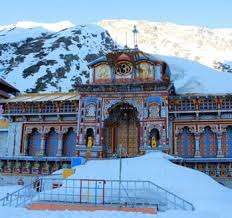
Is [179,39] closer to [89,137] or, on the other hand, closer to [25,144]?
[25,144]

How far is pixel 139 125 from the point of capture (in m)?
34.5

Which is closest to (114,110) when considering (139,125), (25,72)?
(139,125)

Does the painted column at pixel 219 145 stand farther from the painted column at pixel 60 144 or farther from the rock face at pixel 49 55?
the rock face at pixel 49 55

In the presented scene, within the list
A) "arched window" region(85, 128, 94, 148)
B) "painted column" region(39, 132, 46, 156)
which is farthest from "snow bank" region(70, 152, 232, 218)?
"painted column" region(39, 132, 46, 156)

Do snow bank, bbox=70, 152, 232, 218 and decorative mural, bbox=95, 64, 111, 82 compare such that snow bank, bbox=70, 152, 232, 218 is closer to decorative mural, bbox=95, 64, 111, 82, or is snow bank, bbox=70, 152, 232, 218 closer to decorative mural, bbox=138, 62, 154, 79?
decorative mural, bbox=138, 62, 154, 79

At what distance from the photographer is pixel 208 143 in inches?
1348

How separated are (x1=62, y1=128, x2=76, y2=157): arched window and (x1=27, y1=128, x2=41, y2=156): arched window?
2693 millimetres

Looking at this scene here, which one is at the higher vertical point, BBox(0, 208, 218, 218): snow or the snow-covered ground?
the snow-covered ground

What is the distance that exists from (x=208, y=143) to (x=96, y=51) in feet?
249

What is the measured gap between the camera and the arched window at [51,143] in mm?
37438

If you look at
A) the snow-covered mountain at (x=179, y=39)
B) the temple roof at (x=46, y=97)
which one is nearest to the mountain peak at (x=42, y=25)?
the snow-covered mountain at (x=179, y=39)

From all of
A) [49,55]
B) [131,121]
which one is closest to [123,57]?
[131,121]

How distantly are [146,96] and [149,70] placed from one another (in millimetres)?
2428

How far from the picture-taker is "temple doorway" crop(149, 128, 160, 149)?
3319cm
